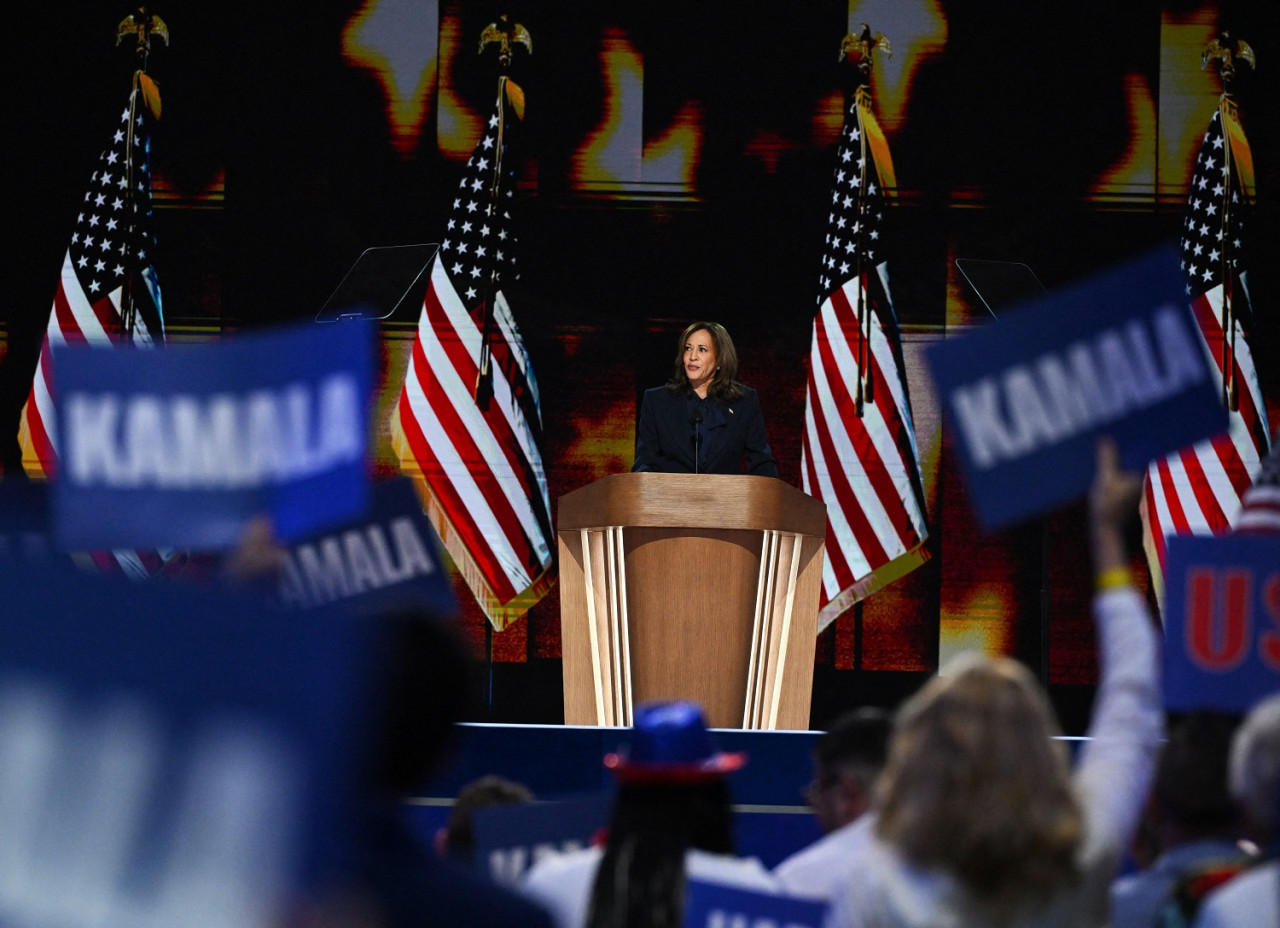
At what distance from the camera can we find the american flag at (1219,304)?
7082 mm

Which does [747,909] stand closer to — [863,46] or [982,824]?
[982,824]

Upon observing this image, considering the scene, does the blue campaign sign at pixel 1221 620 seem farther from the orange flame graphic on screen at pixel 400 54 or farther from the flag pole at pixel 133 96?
the flag pole at pixel 133 96

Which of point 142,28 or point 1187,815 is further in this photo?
point 142,28

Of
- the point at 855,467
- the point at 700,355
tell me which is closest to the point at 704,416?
the point at 700,355

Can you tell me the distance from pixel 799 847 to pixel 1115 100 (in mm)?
4814

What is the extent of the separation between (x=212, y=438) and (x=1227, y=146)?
20.0 ft

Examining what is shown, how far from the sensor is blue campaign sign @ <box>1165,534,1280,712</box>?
2.11 m

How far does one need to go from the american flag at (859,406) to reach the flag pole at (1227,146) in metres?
1.47

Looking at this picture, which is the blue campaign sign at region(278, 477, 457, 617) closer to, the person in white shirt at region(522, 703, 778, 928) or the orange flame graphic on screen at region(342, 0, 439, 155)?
the person in white shirt at region(522, 703, 778, 928)

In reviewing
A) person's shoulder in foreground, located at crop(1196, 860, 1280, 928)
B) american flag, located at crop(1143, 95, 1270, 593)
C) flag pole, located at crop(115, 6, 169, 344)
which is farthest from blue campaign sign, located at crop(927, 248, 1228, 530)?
flag pole, located at crop(115, 6, 169, 344)

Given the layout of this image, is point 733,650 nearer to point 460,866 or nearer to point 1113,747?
A: point 1113,747

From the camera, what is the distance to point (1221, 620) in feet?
7.10

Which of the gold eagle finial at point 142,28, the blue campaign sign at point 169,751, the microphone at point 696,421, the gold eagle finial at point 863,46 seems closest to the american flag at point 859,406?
the gold eagle finial at point 863,46

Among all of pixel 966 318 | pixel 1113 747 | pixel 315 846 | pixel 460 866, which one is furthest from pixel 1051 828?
pixel 966 318
